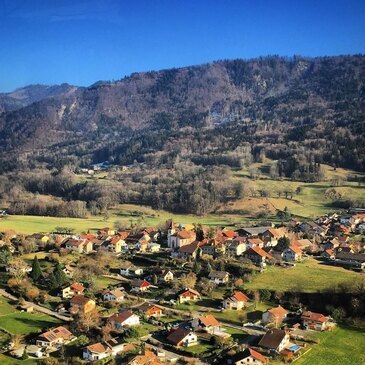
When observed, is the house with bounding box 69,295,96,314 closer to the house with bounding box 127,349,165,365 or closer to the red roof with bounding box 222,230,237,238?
the house with bounding box 127,349,165,365

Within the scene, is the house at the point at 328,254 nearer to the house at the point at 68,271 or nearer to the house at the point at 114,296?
the house at the point at 114,296

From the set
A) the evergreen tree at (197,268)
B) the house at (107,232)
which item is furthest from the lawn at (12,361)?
the house at (107,232)

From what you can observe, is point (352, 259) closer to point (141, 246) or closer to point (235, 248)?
point (235, 248)

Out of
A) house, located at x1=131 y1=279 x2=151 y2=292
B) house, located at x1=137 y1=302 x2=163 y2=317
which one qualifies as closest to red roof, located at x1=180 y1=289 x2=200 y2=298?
house, located at x1=137 y1=302 x2=163 y2=317

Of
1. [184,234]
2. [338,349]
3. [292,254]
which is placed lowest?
[338,349]

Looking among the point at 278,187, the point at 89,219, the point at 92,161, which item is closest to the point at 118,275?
the point at 89,219

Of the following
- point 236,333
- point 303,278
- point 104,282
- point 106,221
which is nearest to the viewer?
point 236,333

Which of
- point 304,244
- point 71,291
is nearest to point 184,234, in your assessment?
point 304,244
